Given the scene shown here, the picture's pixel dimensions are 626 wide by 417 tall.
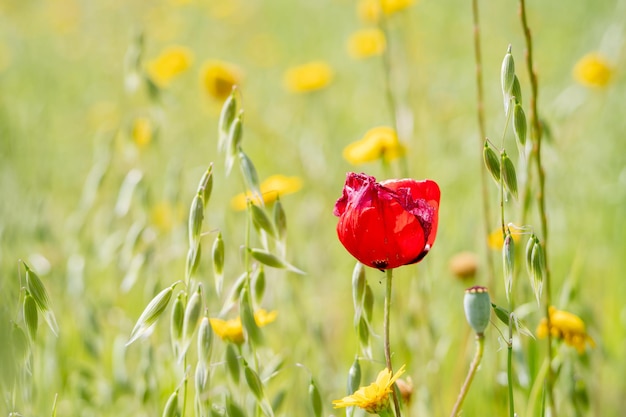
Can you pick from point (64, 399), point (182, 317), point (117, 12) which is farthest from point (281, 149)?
point (117, 12)

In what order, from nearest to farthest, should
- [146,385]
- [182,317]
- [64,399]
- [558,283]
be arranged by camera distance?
[182,317]
[146,385]
[64,399]
[558,283]

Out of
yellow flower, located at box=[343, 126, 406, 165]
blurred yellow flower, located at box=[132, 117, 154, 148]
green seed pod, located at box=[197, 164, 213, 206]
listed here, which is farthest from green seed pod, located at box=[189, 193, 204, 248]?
blurred yellow flower, located at box=[132, 117, 154, 148]

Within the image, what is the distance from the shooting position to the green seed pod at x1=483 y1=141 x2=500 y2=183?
837 millimetres

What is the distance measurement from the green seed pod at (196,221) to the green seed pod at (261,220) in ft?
0.27

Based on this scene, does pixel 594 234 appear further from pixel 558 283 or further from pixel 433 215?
pixel 433 215

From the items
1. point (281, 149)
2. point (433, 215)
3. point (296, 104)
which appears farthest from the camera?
point (296, 104)

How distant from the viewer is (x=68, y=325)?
201 centimetres

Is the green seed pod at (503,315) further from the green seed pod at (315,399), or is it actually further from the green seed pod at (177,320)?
the green seed pod at (177,320)

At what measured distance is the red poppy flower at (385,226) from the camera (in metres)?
0.81

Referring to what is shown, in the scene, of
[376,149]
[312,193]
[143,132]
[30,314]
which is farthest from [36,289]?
[312,193]

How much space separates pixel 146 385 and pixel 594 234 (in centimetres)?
144

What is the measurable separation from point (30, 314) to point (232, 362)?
0.79ft

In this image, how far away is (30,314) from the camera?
35.1 inches

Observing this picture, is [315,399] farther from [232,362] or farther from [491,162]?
[491,162]
